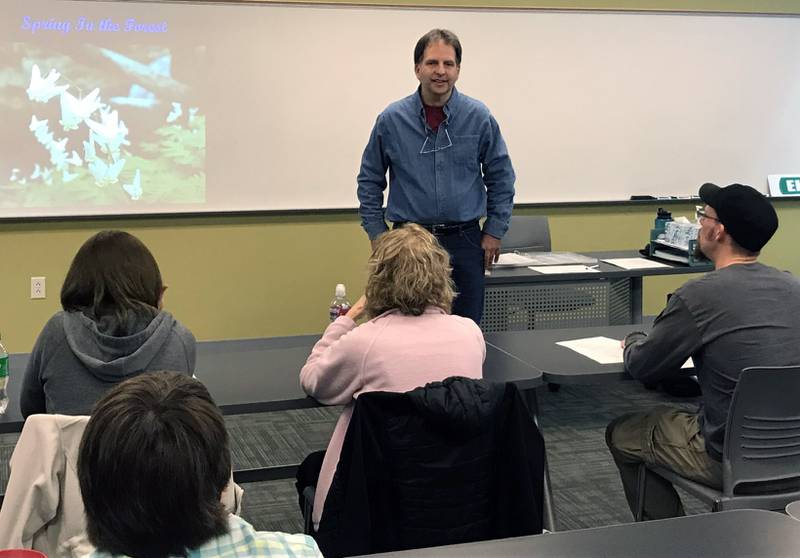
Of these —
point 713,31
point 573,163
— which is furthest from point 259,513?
point 713,31

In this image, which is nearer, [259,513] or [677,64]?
[259,513]

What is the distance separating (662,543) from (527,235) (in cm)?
379

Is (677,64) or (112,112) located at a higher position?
(677,64)

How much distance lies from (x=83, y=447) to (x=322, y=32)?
4384 millimetres

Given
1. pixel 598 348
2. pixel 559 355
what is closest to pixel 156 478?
pixel 559 355

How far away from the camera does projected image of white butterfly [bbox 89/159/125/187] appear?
500 centimetres

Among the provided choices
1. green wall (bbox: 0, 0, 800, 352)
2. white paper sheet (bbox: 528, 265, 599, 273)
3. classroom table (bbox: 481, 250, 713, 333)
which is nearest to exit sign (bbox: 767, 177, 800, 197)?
green wall (bbox: 0, 0, 800, 352)

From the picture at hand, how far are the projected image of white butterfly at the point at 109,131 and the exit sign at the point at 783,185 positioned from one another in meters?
4.16

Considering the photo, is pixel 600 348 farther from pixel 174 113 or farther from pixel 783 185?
pixel 783 185

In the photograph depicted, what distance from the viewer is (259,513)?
3.44 metres

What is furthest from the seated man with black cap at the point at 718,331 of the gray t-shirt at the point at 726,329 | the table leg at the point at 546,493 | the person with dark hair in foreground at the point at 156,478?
the person with dark hair in foreground at the point at 156,478

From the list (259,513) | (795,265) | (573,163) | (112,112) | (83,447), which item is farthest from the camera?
(795,265)

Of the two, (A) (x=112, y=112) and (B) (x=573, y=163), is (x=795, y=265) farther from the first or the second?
(A) (x=112, y=112)

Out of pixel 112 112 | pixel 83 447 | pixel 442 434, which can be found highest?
pixel 112 112
